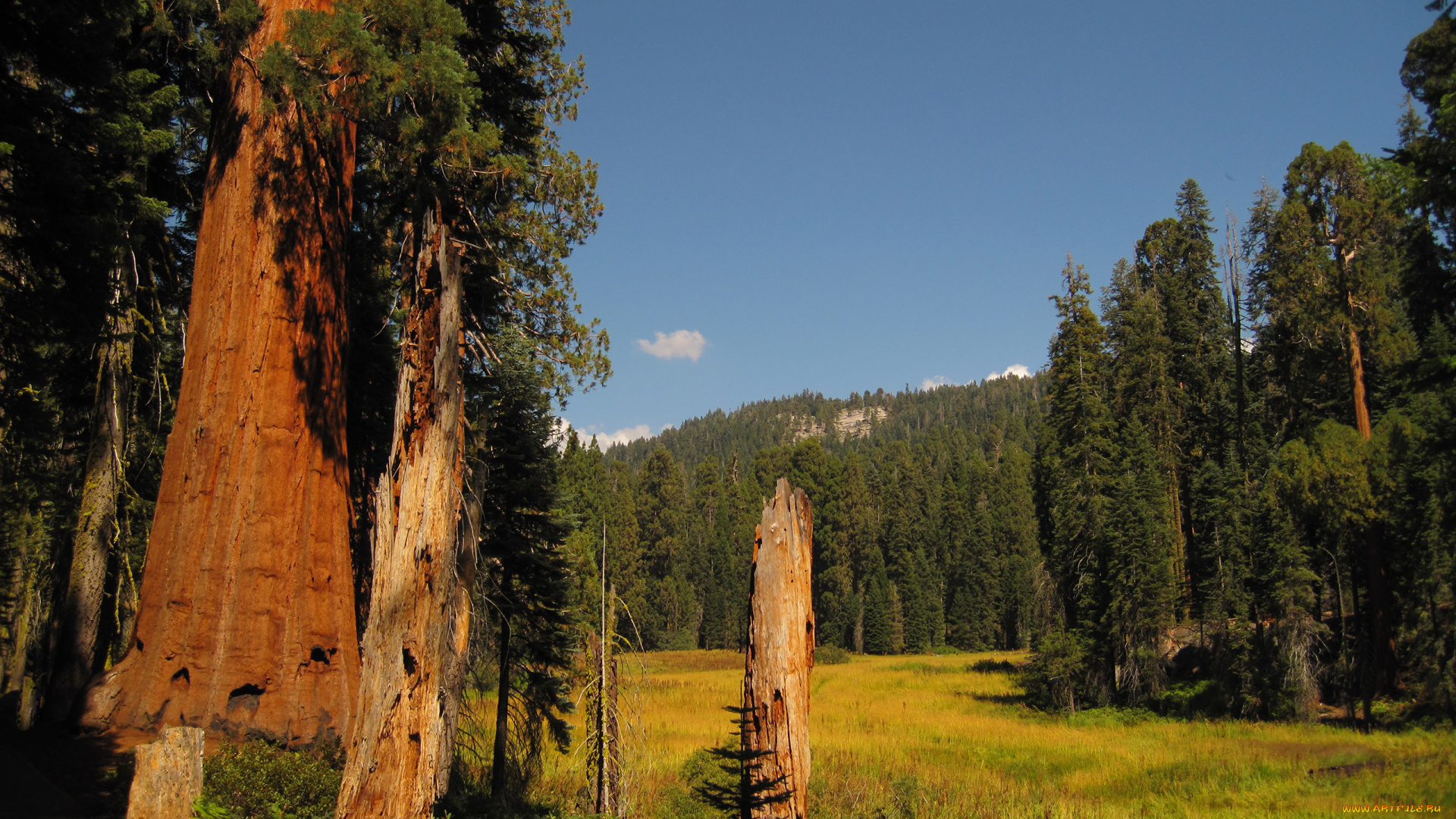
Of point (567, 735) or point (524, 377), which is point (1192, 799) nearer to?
point (567, 735)

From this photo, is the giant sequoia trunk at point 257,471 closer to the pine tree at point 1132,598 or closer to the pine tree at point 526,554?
the pine tree at point 526,554

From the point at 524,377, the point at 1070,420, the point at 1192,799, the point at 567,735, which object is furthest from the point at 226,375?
the point at 1070,420

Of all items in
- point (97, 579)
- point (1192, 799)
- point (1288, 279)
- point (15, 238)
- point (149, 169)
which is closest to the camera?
point (15, 238)

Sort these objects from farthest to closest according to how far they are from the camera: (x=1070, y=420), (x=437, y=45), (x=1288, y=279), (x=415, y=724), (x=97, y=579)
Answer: (x=1070, y=420) < (x=1288, y=279) < (x=97, y=579) < (x=437, y=45) < (x=415, y=724)

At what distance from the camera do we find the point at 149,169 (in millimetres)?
10469

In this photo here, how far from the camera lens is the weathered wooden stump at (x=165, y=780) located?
4551mm

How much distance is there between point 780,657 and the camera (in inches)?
170

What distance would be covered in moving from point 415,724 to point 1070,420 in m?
26.6

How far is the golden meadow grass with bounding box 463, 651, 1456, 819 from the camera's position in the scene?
39.1 ft

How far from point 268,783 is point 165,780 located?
222cm

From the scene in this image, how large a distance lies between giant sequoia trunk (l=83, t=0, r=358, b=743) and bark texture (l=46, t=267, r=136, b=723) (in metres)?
2.26

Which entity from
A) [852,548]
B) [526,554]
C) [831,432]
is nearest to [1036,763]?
[526,554]

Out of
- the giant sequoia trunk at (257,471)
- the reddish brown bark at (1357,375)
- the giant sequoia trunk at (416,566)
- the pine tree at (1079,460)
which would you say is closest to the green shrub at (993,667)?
the pine tree at (1079,460)

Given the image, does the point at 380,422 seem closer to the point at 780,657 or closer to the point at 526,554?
the point at 526,554
